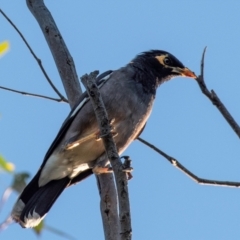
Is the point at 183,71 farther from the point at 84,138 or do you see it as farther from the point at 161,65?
the point at 84,138

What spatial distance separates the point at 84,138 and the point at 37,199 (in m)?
0.60

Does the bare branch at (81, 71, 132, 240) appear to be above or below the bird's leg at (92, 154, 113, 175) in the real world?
above

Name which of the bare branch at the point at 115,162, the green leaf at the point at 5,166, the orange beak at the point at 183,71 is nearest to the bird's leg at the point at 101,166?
the bare branch at the point at 115,162

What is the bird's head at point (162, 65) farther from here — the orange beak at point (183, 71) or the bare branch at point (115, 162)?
the bare branch at point (115, 162)

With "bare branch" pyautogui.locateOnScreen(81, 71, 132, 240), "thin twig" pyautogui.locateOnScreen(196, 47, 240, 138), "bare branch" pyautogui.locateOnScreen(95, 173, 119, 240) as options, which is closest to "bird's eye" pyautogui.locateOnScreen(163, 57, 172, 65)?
"bare branch" pyautogui.locateOnScreen(95, 173, 119, 240)

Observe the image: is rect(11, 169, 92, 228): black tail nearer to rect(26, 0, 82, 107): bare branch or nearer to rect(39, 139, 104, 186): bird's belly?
rect(39, 139, 104, 186): bird's belly

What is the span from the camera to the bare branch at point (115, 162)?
235 cm

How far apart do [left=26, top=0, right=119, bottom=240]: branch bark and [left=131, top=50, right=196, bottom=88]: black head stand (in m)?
0.96

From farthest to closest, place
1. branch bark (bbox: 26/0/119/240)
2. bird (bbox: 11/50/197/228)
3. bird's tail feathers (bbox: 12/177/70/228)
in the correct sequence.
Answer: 1. bird (bbox: 11/50/197/228)
2. bird's tail feathers (bbox: 12/177/70/228)
3. branch bark (bbox: 26/0/119/240)

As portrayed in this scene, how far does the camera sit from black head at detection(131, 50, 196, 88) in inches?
201

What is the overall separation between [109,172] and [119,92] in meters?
0.79

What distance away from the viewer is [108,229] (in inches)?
124

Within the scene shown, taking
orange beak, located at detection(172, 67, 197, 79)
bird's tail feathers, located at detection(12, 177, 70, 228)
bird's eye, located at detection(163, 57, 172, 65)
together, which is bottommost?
bird's tail feathers, located at detection(12, 177, 70, 228)

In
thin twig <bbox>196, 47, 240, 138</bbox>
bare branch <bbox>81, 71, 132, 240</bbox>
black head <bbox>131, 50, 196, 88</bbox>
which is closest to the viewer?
thin twig <bbox>196, 47, 240, 138</bbox>
